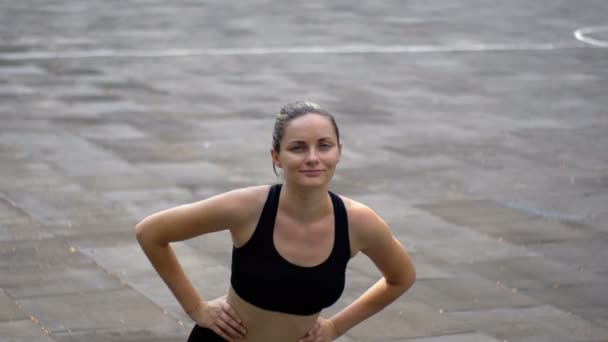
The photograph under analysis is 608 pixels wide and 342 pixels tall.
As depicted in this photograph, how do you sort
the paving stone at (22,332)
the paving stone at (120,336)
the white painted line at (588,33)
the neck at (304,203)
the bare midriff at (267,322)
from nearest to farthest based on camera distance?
the neck at (304,203) < the bare midriff at (267,322) < the paving stone at (22,332) < the paving stone at (120,336) < the white painted line at (588,33)

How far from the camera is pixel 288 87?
704 inches

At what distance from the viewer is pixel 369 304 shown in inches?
193

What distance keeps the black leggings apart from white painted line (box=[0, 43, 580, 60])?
15.9 meters

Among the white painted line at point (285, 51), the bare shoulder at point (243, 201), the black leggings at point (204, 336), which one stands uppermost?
the bare shoulder at point (243, 201)

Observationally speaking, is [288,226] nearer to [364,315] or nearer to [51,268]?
[364,315]

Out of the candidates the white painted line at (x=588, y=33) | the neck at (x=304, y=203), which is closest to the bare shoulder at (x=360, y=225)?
the neck at (x=304, y=203)

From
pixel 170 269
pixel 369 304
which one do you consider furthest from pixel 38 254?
pixel 369 304

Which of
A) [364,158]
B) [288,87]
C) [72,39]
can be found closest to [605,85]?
[288,87]

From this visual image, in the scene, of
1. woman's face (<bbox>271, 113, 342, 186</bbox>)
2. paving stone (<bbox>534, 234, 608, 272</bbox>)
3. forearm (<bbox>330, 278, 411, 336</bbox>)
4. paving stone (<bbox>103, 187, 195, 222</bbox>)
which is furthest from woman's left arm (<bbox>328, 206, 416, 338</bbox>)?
paving stone (<bbox>103, 187, 195, 222</bbox>)

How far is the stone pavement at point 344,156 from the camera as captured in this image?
8.51 metres

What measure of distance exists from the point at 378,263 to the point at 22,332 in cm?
359

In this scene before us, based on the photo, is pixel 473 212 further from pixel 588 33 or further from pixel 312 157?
pixel 588 33

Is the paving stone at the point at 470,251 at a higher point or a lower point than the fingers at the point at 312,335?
lower

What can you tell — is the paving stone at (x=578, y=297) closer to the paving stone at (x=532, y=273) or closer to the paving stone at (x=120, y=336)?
the paving stone at (x=532, y=273)
